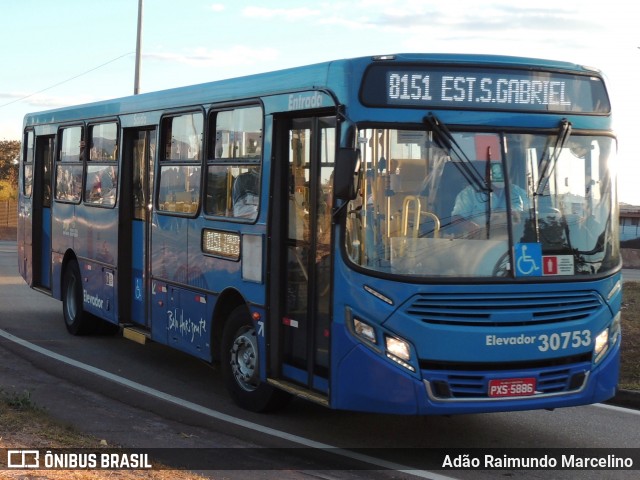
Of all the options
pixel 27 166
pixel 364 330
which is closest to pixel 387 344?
pixel 364 330

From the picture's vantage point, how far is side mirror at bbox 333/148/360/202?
26.2 ft

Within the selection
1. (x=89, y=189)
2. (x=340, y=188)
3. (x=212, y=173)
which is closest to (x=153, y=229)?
(x=212, y=173)

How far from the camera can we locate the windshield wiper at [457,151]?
27.0ft

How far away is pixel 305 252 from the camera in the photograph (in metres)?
9.07

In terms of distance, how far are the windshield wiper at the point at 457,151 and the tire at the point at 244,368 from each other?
264cm

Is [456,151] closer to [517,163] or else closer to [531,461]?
[517,163]

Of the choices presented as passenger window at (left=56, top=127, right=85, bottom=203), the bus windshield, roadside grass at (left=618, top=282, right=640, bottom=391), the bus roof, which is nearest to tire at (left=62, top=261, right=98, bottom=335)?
passenger window at (left=56, top=127, right=85, bottom=203)

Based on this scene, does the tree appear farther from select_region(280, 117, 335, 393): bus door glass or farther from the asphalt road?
select_region(280, 117, 335, 393): bus door glass

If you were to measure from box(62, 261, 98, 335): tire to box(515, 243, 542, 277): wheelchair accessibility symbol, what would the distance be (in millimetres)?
8027

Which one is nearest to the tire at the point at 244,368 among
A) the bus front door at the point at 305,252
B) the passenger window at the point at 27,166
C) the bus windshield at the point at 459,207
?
the bus front door at the point at 305,252

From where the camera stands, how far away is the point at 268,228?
31.1 ft

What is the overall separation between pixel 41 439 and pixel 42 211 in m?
9.04

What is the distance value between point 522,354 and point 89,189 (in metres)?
7.87

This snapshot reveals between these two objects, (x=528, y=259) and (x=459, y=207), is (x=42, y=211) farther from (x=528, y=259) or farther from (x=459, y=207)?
(x=528, y=259)
